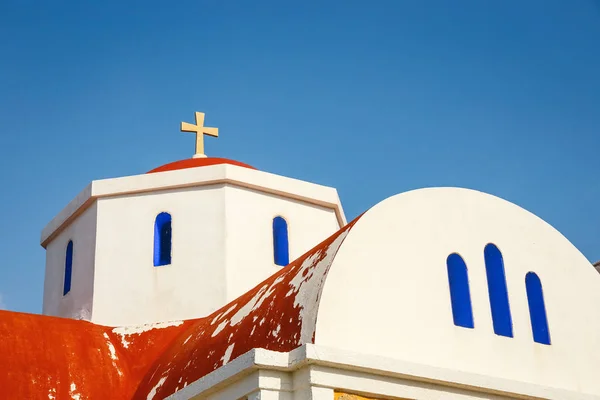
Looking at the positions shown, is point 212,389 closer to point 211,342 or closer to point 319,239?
point 211,342

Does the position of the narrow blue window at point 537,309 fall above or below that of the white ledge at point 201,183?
below

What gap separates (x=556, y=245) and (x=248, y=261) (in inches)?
171

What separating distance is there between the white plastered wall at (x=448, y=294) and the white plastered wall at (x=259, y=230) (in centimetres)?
384

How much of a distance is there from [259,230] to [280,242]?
14.8 inches

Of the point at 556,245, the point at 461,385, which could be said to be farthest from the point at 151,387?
the point at 556,245

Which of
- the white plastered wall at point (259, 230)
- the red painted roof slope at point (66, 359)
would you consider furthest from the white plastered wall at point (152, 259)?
the red painted roof slope at point (66, 359)

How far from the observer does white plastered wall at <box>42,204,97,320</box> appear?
1338 cm

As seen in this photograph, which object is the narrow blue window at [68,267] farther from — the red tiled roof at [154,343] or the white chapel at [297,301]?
the red tiled roof at [154,343]

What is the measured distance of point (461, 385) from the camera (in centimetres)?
879

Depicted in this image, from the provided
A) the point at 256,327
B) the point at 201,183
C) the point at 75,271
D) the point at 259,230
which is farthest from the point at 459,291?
the point at 75,271

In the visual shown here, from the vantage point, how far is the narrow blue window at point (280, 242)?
13.5 metres

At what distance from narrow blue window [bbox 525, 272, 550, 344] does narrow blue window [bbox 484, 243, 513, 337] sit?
12.9 inches

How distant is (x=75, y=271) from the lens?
13.8 meters

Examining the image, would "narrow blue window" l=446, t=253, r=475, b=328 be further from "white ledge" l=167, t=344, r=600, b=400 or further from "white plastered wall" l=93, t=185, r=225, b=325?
"white plastered wall" l=93, t=185, r=225, b=325
